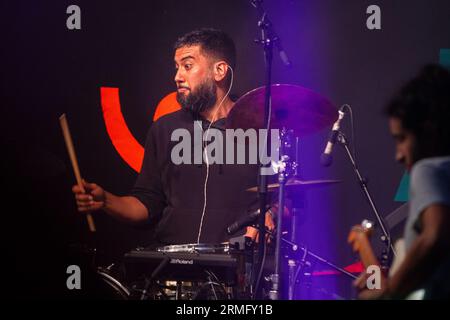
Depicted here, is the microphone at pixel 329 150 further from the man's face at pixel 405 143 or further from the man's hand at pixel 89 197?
the man's hand at pixel 89 197

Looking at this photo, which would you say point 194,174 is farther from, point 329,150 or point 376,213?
point 376,213

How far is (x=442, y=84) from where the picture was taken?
2.07 m

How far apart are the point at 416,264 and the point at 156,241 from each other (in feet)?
7.62

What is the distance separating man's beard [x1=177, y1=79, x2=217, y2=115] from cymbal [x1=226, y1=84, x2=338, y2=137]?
0.79 m

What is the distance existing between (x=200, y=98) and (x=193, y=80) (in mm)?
134

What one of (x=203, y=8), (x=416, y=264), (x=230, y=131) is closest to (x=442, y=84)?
(x=416, y=264)

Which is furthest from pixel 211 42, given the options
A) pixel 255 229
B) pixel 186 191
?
pixel 255 229

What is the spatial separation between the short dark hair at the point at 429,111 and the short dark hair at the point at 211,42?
6.93 ft

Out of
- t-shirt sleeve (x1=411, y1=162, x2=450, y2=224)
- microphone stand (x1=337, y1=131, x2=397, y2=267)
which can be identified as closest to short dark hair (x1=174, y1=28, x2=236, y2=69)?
microphone stand (x1=337, y1=131, x2=397, y2=267)

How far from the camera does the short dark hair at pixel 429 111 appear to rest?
2.06 metres

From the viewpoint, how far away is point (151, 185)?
157 inches

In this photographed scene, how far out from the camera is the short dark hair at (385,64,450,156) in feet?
6.75

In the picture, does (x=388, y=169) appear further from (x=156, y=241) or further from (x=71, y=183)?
(x=71, y=183)

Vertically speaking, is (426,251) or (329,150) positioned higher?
(329,150)
